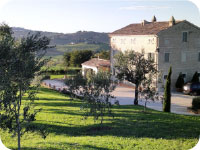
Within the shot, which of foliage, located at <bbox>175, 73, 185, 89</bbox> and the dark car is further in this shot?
foliage, located at <bbox>175, 73, 185, 89</bbox>

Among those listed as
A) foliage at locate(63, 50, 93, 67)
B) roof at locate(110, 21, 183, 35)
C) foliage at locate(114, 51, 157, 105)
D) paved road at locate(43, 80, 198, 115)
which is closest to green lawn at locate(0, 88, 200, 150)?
foliage at locate(114, 51, 157, 105)

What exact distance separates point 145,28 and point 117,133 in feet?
47.3

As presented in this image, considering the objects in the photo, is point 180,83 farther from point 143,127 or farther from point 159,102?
point 143,127

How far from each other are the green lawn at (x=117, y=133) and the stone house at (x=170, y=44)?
8.78 m

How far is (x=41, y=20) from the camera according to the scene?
45.1ft

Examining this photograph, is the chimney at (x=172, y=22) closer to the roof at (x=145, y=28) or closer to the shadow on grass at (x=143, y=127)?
the roof at (x=145, y=28)

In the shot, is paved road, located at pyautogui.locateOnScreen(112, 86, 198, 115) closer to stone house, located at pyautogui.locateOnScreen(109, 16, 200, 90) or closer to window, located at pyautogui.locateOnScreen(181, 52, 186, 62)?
stone house, located at pyautogui.locateOnScreen(109, 16, 200, 90)

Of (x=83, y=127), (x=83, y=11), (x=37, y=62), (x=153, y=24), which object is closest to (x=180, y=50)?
(x=153, y=24)

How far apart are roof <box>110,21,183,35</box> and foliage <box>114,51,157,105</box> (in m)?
7.40

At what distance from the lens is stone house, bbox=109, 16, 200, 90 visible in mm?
20766

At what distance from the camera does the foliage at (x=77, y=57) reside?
30000mm

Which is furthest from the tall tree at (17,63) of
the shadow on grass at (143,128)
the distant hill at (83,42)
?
the distant hill at (83,42)

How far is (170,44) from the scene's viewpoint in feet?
69.7

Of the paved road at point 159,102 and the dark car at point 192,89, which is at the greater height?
the dark car at point 192,89
